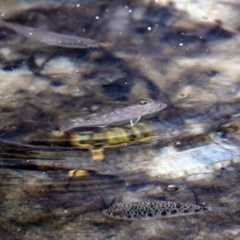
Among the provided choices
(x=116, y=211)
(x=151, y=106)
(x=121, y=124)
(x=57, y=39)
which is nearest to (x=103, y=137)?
(x=121, y=124)

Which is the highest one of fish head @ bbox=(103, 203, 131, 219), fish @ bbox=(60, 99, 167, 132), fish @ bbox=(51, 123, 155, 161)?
fish head @ bbox=(103, 203, 131, 219)

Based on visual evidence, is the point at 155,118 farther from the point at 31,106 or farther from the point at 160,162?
the point at 31,106

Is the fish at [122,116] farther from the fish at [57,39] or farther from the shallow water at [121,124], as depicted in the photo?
the fish at [57,39]

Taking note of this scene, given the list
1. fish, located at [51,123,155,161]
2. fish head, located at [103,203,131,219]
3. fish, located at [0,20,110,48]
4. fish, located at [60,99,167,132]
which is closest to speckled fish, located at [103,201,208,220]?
fish head, located at [103,203,131,219]

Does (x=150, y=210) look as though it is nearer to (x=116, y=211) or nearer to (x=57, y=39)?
(x=116, y=211)

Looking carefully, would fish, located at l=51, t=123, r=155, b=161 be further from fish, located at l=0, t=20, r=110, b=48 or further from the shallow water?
fish, located at l=0, t=20, r=110, b=48

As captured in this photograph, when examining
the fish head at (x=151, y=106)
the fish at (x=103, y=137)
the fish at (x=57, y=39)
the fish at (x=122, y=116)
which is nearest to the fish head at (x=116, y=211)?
the fish at (x=103, y=137)

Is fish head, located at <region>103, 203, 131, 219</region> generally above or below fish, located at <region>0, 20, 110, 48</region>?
above
